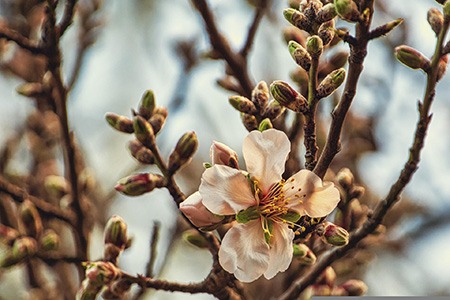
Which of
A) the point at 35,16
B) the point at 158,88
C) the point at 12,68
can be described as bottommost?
the point at 158,88

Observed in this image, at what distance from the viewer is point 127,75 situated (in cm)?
297

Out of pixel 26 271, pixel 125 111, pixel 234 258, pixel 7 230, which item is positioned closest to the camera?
pixel 234 258

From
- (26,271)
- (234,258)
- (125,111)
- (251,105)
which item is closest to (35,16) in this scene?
(26,271)

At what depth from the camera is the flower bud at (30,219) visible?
3.10 ft

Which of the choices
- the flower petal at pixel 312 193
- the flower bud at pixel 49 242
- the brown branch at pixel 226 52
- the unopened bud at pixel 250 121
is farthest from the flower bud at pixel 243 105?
the flower bud at pixel 49 242

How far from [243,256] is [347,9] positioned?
24cm

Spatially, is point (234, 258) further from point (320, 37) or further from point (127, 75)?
point (127, 75)

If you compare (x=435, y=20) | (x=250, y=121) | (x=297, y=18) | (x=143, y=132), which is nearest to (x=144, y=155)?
(x=143, y=132)

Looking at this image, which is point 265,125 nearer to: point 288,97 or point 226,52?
point 288,97

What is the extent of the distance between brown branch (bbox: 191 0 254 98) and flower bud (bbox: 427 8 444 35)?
0.37 m

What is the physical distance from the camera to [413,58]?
25.1 inches

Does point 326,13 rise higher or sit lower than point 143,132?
higher

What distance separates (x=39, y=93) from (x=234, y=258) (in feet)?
1.79

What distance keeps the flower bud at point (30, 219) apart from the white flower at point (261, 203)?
0.42 meters
